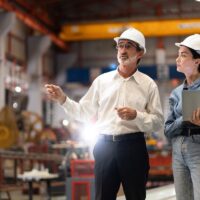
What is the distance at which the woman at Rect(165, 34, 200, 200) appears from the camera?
2.23 meters

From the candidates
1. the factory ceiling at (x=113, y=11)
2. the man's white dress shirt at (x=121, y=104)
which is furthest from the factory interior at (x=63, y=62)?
the man's white dress shirt at (x=121, y=104)

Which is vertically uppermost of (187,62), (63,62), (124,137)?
Result: (63,62)

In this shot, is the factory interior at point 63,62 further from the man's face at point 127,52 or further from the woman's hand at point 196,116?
the woman's hand at point 196,116

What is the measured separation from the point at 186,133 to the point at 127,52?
54 cm

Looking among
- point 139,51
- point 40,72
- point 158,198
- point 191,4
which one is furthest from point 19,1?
point 139,51

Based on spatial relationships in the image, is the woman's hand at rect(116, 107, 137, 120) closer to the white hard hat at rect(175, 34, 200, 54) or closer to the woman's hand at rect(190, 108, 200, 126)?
the woman's hand at rect(190, 108, 200, 126)

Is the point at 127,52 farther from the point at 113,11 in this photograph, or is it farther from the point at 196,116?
the point at 113,11

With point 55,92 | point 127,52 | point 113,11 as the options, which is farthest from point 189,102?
point 113,11

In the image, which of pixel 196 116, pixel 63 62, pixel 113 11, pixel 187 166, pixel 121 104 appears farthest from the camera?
pixel 63 62

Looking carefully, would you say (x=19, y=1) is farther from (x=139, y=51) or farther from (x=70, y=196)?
(x=139, y=51)

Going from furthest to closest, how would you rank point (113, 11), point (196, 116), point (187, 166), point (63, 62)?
point (63, 62) → point (113, 11) → point (187, 166) → point (196, 116)

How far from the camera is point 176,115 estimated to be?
238cm

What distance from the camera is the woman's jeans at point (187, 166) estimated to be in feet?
7.29

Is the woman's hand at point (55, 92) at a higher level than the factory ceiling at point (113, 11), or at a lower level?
lower
